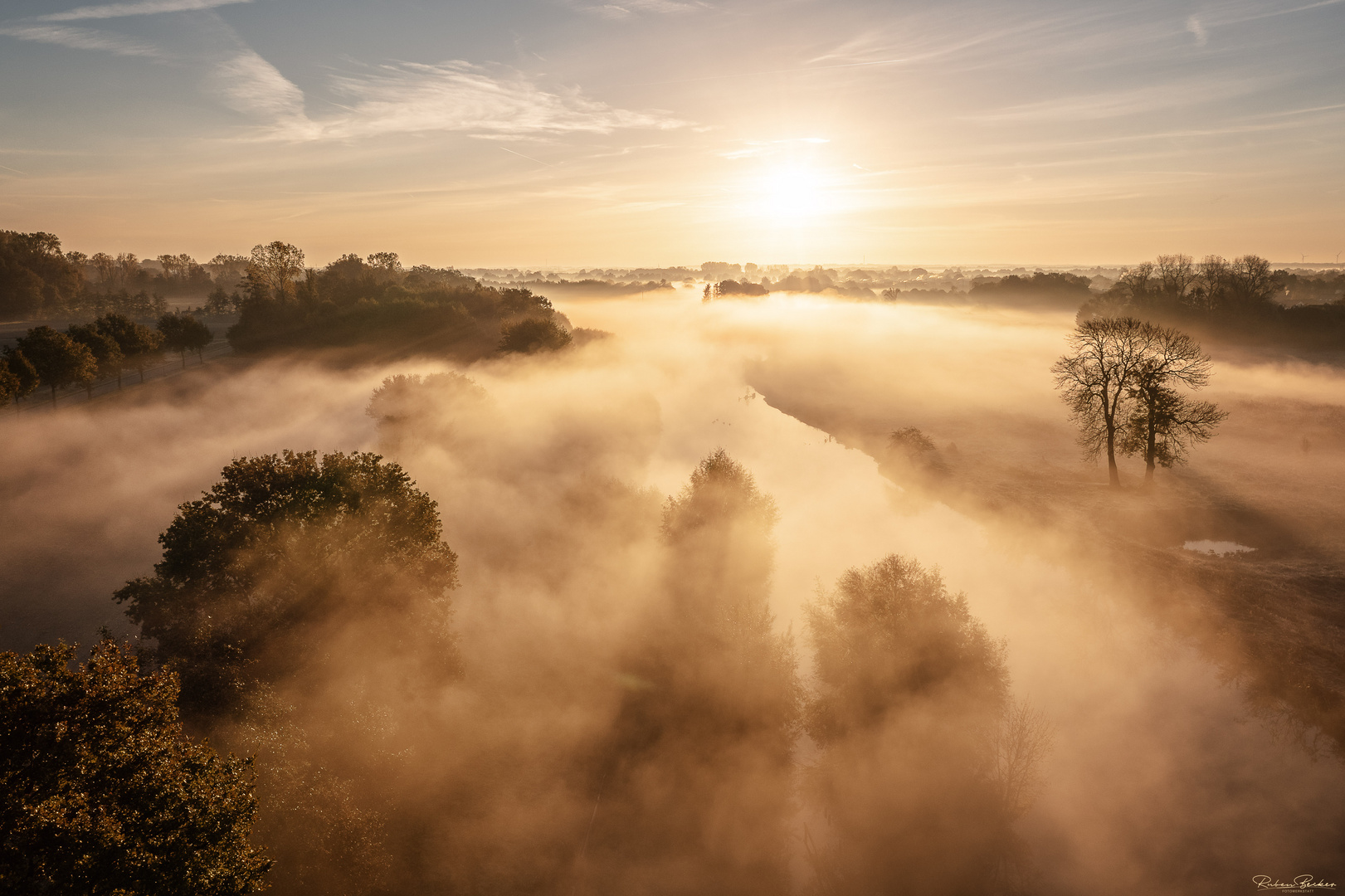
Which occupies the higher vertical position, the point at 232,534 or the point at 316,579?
the point at 232,534

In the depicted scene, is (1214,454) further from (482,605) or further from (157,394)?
(157,394)

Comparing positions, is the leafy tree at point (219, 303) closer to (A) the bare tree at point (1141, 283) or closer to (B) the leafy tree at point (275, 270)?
(B) the leafy tree at point (275, 270)

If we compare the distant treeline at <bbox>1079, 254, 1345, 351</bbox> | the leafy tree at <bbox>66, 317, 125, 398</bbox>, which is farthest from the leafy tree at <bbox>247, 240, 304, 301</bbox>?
the distant treeline at <bbox>1079, 254, 1345, 351</bbox>

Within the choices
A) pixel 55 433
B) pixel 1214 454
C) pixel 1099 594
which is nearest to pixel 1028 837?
pixel 1099 594

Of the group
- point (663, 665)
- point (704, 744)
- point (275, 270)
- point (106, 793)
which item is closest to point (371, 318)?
point (275, 270)

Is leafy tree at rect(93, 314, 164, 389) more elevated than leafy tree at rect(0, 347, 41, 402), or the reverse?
leafy tree at rect(93, 314, 164, 389)

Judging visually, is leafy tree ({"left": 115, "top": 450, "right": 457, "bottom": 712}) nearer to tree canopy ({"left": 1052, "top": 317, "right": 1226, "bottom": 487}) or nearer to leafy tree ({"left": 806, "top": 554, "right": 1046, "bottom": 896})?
leafy tree ({"left": 806, "top": 554, "right": 1046, "bottom": 896})
